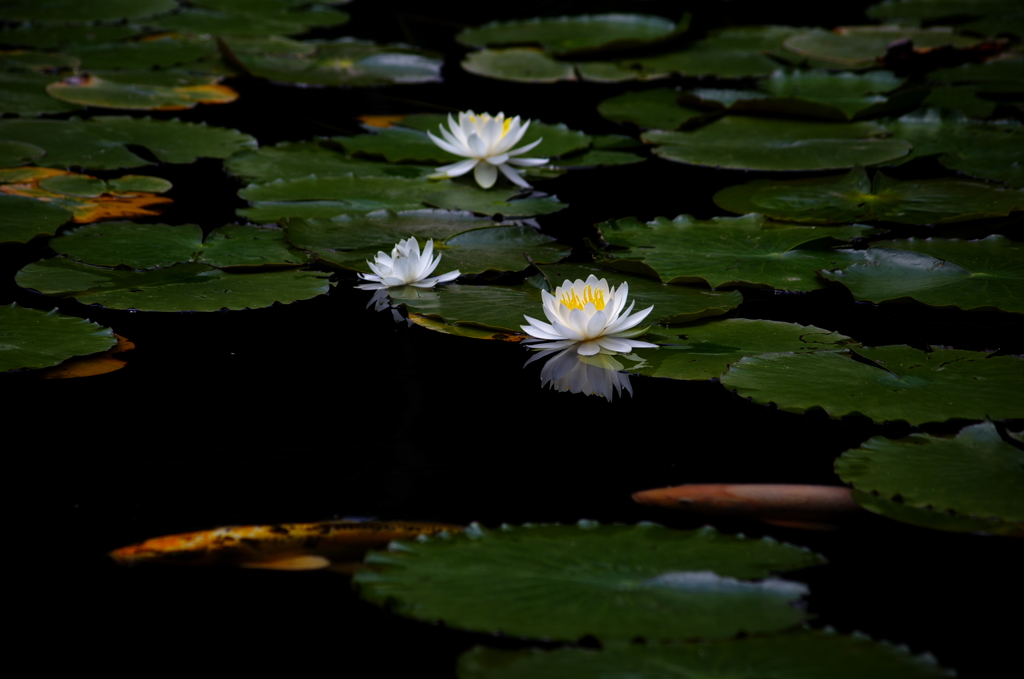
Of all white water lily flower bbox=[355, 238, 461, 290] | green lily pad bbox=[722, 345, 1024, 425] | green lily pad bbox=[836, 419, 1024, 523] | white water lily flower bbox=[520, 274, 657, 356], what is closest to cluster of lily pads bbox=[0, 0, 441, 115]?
white water lily flower bbox=[355, 238, 461, 290]

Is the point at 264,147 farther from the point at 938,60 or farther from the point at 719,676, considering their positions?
the point at 938,60

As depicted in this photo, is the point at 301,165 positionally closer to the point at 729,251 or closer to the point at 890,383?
the point at 729,251

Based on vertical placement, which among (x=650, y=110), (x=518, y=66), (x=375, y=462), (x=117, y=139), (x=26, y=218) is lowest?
(x=375, y=462)

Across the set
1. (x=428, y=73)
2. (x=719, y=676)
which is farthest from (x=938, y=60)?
(x=719, y=676)

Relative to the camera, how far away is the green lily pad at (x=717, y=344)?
1.61 m

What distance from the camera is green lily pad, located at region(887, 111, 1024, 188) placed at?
8.43ft

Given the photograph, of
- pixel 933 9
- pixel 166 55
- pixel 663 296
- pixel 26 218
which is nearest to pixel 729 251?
pixel 663 296

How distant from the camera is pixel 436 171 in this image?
2.68 metres

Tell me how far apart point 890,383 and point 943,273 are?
1.75 feet

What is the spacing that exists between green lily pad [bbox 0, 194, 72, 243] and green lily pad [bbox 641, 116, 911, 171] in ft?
5.70

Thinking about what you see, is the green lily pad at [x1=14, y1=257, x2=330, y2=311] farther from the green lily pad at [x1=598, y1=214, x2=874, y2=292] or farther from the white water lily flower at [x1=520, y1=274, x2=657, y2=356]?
the green lily pad at [x1=598, y1=214, x2=874, y2=292]

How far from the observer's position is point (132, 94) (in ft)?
11.3

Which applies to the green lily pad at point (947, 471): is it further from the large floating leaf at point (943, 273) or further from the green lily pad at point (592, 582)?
the large floating leaf at point (943, 273)

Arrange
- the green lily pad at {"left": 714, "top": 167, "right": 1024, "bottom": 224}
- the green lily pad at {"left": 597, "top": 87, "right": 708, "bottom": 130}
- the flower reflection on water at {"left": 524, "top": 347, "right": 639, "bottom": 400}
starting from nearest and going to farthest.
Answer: the flower reflection on water at {"left": 524, "top": 347, "right": 639, "bottom": 400} < the green lily pad at {"left": 714, "top": 167, "right": 1024, "bottom": 224} < the green lily pad at {"left": 597, "top": 87, "right": 708, "bottom": 130}
